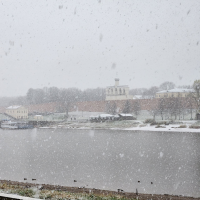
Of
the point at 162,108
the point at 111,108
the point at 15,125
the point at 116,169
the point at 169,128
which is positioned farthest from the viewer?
the point at 111,108

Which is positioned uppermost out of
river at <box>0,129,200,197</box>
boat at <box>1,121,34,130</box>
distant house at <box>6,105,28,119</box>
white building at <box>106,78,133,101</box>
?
white building at <box>106,78,133,101</box>

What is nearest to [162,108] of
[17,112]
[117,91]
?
[17,112]

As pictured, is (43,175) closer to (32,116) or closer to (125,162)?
(125,162)

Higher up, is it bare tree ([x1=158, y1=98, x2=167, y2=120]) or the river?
bare tree ([x1=158, y1=98, x2=167, y2=120])

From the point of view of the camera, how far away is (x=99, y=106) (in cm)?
3619

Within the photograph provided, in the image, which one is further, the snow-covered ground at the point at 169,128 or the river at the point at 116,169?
the snow-covered ground at the point at 169,128

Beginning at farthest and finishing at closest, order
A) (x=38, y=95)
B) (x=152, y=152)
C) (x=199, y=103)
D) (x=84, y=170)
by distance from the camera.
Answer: (x=38, y=95), (x=199, y=103), (x=152, y=152), (x=84, y=170)

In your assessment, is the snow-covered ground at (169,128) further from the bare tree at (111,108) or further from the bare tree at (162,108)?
the bare tree at (111,108)

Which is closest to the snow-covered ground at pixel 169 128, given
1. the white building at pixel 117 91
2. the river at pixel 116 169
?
the river at pixel 116 169

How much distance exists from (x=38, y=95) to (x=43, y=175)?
4225cm

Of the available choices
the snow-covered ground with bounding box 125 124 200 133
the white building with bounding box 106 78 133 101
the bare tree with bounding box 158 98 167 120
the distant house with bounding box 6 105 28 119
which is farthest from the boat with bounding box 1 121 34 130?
the white building with bounding box 106 78 133 101

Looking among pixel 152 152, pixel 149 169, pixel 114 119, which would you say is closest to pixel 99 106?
pixel 114 119

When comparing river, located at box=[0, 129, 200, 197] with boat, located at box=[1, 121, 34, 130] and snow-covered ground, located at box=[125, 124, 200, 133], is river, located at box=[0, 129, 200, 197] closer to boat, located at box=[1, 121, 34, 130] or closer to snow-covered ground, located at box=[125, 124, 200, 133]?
snow-covered ground, located at box=[125, 124, 200, 133]

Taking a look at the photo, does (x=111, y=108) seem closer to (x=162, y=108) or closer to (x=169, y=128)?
(x=162, y=108)
